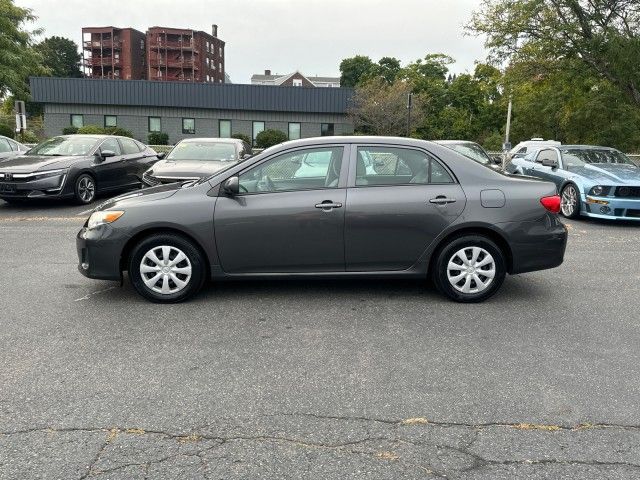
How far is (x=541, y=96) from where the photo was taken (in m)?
35.4

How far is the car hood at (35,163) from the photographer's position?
1100 cm

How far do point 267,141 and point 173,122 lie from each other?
7425 mm

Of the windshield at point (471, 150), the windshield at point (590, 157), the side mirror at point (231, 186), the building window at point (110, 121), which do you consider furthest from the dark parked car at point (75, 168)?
the building window at point (110, 121)

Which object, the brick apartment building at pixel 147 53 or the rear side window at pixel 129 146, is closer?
the rear side window at pixel 129 146

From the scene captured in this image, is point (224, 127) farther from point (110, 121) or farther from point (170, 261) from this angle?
point (170, 261)

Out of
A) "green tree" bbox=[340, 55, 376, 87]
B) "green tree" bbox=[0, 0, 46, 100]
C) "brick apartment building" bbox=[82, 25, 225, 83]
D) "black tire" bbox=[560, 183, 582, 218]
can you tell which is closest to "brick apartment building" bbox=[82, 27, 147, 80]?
"brick apartment building" bbox=[82, 25, 225, 83]

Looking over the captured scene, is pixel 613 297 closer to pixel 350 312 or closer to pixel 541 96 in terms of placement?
pixel 350 312

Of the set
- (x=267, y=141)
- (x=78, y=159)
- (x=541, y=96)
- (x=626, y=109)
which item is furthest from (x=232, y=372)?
(x=541, y=96)

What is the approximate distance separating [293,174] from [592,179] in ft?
24.4

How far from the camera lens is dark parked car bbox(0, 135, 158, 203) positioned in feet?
36.0

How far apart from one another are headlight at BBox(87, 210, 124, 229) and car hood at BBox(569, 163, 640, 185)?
8624mm

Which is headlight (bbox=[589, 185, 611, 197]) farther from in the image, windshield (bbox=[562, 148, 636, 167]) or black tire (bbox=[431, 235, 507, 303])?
black tire (bbox=[431, 235, 507, 303])

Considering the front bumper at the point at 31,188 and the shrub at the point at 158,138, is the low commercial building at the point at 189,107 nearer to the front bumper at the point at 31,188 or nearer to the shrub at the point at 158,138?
the shrub at the point at 158,138

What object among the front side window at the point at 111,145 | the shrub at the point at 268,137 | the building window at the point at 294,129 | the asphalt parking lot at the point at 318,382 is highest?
the building window at the point at 294,129
